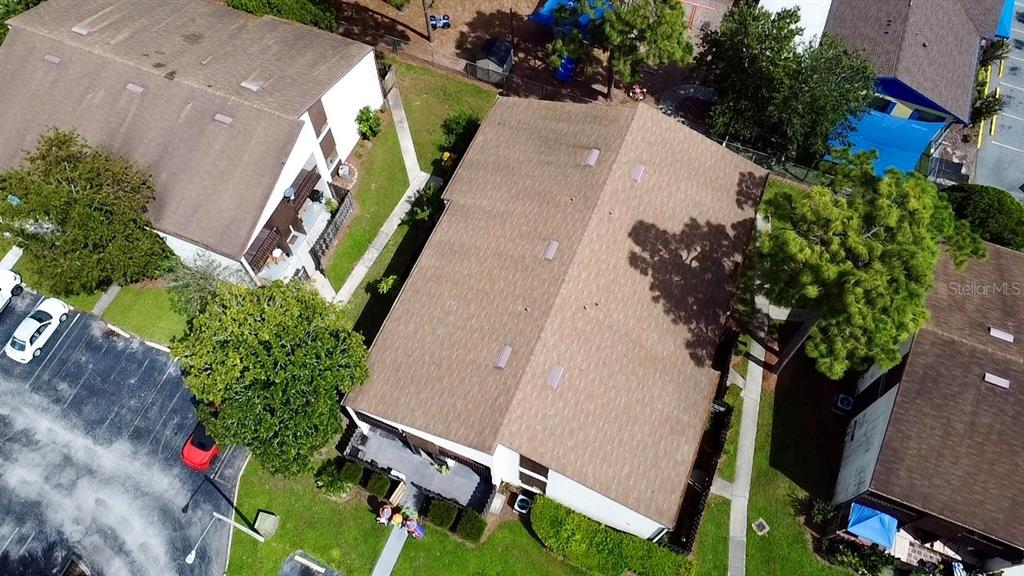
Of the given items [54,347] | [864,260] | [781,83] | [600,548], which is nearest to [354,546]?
[600,548]

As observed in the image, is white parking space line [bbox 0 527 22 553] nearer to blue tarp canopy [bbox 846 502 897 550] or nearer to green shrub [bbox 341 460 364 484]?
green shrub [bbox 341 460 364 484]

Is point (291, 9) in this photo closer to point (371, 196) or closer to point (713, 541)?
point (371, 196)

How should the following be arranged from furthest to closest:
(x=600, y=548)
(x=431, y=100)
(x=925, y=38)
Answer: (x=431, y=100), (x=925, y=38), (x=600, y=548)

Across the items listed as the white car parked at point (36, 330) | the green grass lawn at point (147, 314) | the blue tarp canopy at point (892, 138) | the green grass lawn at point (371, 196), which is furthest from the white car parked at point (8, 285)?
the blue tarp canopy at point (892, 138)

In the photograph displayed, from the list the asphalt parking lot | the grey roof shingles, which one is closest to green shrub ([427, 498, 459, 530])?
the asphalt parking lot

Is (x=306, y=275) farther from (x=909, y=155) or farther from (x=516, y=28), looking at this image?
(x=909, y=155)

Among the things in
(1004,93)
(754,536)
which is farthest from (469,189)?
(1004,93)

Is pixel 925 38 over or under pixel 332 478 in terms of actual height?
over

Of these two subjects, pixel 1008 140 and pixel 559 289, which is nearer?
pixel 559 289
